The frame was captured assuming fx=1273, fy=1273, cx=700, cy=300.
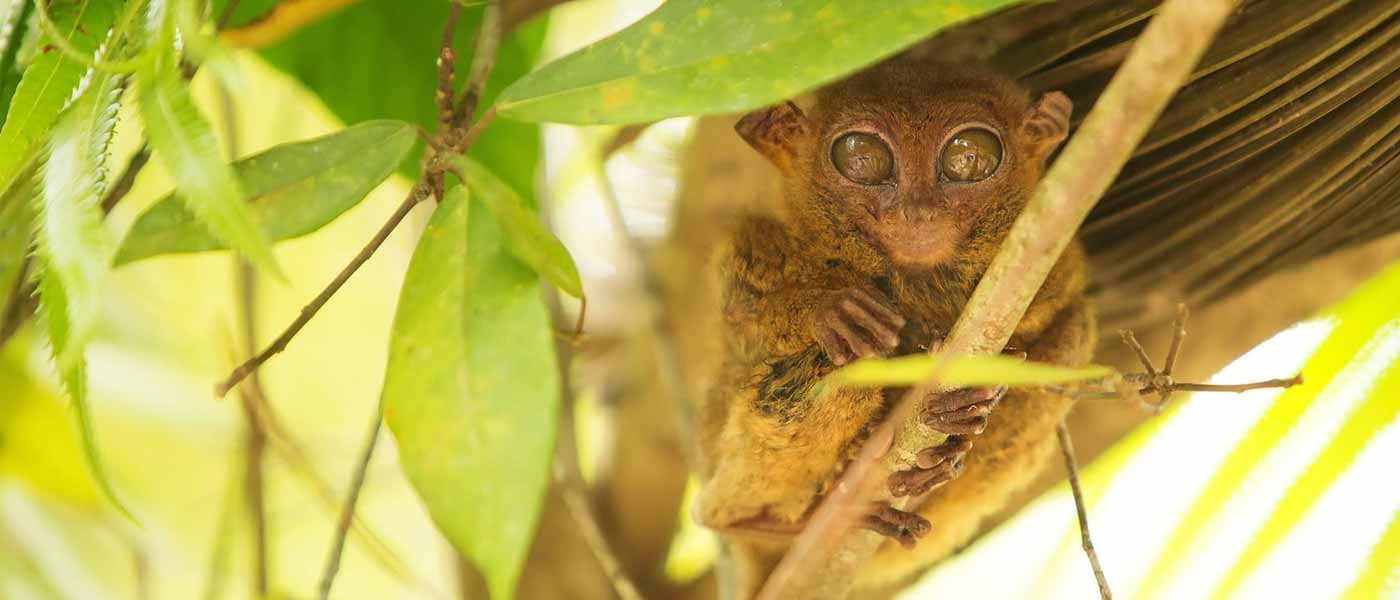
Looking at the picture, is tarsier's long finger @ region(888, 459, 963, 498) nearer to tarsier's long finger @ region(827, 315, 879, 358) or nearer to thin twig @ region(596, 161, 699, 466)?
tarsier's long finger @ region(827, 315, 879, 358)

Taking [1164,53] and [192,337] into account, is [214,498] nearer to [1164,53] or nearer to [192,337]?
[192,337]

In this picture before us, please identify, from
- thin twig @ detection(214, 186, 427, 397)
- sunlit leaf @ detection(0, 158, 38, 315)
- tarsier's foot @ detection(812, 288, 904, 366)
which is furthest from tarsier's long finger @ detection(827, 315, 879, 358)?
sunlit leaf @ detection(0, 158, 38, 315)

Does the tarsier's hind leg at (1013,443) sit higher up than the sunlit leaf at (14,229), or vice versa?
the tarsier's hind leg at (1013,443)

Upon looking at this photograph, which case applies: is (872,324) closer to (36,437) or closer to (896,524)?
(896,524)

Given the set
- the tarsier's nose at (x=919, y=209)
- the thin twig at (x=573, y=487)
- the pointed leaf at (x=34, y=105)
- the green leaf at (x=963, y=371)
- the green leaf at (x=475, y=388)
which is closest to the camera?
the green leaf at (x=963, y=371)

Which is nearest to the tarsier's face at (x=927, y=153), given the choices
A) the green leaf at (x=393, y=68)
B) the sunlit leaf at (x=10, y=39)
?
the green leaf at (x=393, y=68)

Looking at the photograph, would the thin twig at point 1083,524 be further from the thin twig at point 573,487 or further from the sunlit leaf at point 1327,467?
the thin twig at point 573,487

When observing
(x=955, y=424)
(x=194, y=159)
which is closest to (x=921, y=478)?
(x=955, y=424)
